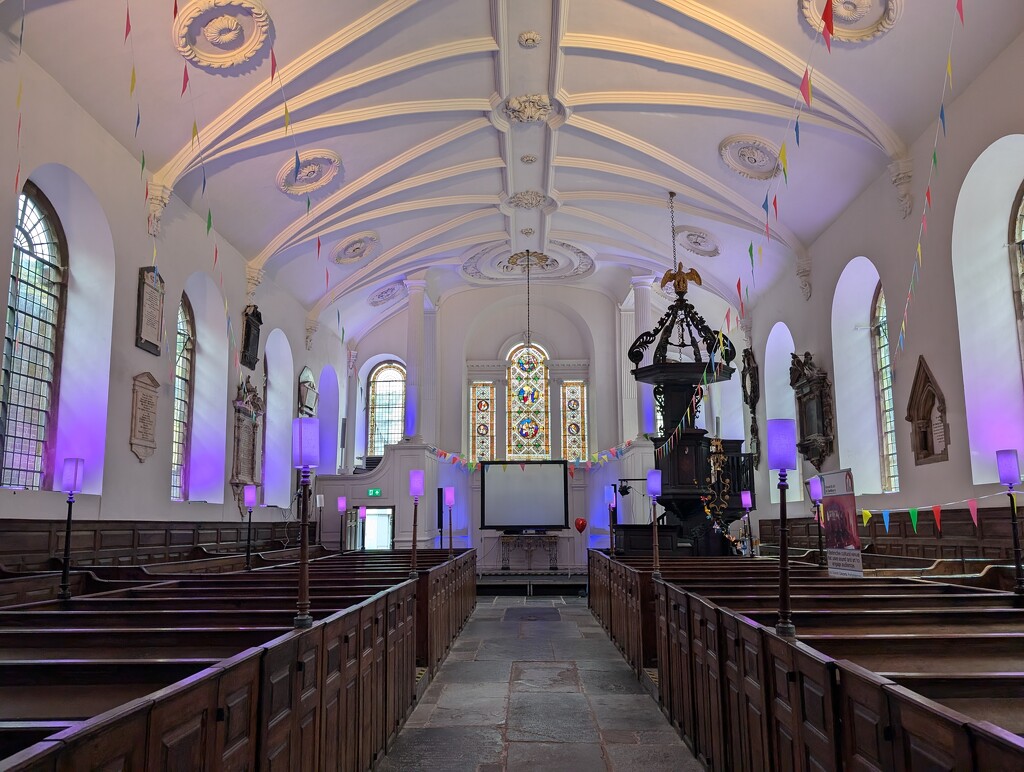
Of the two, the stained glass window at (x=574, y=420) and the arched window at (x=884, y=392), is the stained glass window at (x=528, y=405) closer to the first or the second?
the stained glass window at (x=574, y=420)

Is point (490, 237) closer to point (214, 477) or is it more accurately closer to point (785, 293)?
point (785, 293)

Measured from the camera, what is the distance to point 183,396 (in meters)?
12.1

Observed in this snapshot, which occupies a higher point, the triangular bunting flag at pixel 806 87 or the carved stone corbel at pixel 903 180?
the triangular bunting flag at pixel 806 87

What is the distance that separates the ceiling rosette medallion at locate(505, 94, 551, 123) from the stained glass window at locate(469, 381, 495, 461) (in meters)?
10.1

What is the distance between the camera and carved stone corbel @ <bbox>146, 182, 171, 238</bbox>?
10078 millimetres

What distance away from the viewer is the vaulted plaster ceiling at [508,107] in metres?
8.41

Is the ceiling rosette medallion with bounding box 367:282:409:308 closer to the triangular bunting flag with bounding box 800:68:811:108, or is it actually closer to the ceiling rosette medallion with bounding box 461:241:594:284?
the ceiling rosette medallion with bounding box 461:241:594:284

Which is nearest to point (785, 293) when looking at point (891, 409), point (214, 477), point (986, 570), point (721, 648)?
point (891, 409)

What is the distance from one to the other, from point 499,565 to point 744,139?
1163 centimetres

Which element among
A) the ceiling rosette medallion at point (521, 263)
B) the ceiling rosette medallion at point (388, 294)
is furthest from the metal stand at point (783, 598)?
the ceiling rosette medallion at point (388, 294)

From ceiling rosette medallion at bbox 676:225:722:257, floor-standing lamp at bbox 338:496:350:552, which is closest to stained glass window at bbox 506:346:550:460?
floor-standing lamp at bbox 338:496:350:552

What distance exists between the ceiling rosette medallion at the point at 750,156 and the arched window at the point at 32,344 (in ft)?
29.6

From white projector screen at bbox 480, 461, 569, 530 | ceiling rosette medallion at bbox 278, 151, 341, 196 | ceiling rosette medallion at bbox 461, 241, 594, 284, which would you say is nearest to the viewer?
ceiling rosette medallion at bbox 278, 151, 341, 196

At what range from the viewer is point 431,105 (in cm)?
1118
